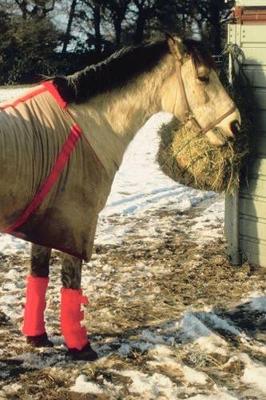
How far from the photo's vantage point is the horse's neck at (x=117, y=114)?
400 cm

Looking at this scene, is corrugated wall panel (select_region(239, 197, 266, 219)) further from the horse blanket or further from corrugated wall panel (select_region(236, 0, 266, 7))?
the horse blanket

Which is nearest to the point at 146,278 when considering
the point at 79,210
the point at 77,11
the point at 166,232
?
the point at 166,232

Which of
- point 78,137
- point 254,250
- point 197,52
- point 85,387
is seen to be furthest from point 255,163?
point 85,387

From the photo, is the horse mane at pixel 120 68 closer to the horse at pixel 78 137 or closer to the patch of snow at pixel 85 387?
the horse at pixel 78 137

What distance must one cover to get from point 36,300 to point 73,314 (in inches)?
12.6

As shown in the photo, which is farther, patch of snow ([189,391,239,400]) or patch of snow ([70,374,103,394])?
patch of snow ([70,374,103,394])

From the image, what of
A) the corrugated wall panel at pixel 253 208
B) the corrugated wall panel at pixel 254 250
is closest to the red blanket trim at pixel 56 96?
the corrugated wall panel at pixel 253 208

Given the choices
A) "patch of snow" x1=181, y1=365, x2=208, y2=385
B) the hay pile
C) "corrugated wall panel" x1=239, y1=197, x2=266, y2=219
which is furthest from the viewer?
"corrugated wall panel" x1=239, y1=197, x2=266, y2=219

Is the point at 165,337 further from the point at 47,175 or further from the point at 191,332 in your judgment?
the point at 47,175

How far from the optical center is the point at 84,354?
4.09m

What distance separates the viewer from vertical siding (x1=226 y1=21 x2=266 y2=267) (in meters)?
5.53

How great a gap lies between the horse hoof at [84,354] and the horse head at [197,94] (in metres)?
1.73

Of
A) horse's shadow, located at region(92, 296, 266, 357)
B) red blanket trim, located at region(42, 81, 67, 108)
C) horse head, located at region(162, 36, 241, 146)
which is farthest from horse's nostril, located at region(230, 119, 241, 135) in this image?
horse's shadow, located at region(92, 296, 266, 357)

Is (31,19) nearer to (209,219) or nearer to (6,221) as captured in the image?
(209,219)
